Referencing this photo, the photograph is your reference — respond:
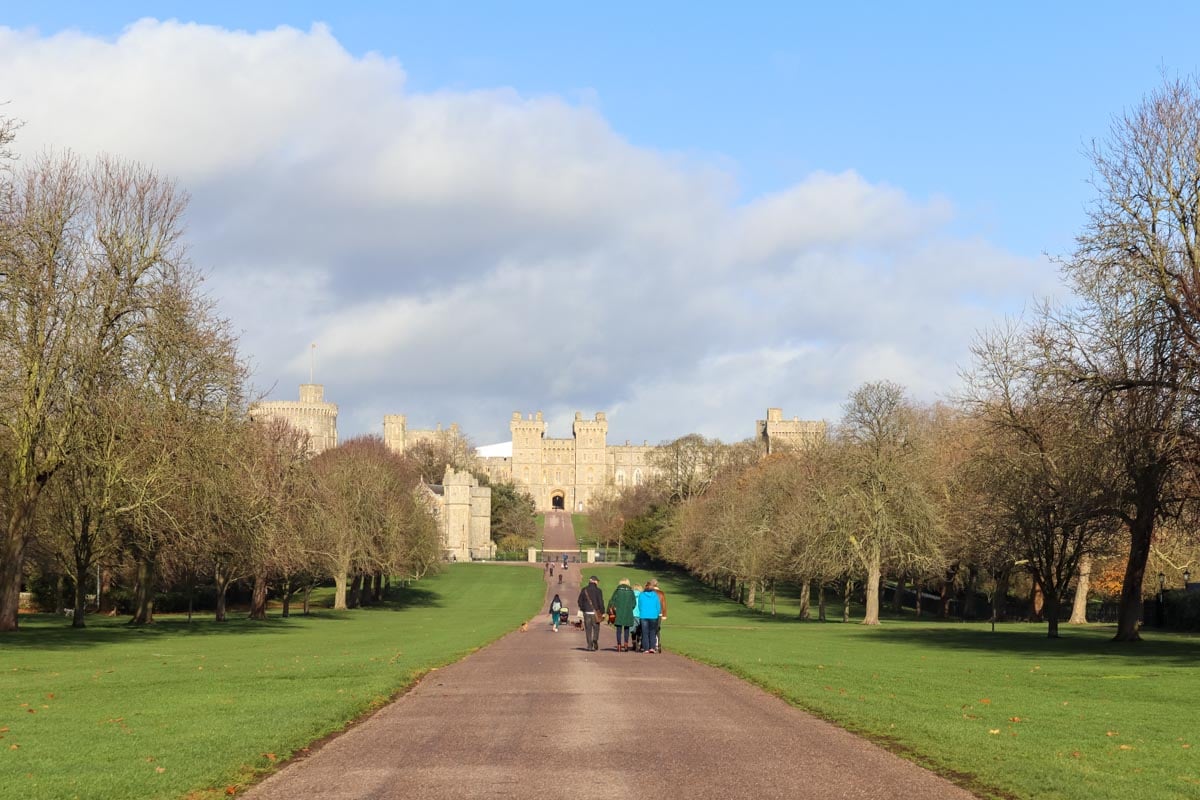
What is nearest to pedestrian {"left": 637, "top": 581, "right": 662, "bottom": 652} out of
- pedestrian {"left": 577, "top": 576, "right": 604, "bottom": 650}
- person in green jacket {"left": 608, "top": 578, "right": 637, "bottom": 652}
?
person in green jacket {"left": 608, "top": 578, "right": 637, "bottom": 652}

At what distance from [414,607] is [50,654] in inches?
2028

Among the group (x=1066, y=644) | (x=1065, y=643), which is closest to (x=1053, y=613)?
(x=1065, y=643)

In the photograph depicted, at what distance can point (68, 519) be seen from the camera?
121 ft

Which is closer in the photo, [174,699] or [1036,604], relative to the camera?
[174,699]

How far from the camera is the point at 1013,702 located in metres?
17.3

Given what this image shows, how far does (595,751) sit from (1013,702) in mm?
8435

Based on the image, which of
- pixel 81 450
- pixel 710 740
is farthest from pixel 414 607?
pixel 710 740

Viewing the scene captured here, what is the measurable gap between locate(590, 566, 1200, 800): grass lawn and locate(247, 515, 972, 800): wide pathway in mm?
734

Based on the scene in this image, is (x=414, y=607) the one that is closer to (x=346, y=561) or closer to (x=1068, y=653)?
(x=346, y=561)

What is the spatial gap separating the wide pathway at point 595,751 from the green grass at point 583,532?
139 meters

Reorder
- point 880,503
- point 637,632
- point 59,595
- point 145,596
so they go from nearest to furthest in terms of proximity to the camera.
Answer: point 637,632
point 145,596
point 880,503
point 59,595

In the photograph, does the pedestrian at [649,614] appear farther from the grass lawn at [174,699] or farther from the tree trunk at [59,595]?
the tree trunk at [59,595]

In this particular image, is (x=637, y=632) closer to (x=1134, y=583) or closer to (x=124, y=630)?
(x=1134, y=583)

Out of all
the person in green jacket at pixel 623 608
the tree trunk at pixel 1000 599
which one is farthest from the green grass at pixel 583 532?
the person in green jacket at pixel 623 608
